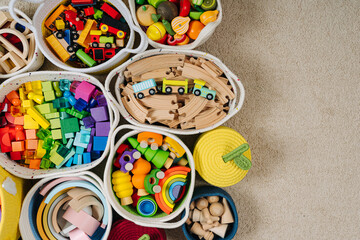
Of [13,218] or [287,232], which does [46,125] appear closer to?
[13,218]

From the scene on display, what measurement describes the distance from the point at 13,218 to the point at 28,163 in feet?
0.68

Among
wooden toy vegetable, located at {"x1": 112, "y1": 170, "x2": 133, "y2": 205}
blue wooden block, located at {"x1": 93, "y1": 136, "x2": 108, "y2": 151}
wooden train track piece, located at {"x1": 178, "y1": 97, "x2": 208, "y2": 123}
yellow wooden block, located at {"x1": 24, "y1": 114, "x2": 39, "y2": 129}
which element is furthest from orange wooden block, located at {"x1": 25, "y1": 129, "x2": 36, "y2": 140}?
wooden train track piece, located at {"x1": 178, "y1": 97, "x2": 208, "y2": 123}

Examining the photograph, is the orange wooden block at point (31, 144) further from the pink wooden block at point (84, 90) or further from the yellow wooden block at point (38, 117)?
the pink wooden block at point (84, 90)

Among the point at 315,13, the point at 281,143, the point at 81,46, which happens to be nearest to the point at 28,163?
the point at 81,46

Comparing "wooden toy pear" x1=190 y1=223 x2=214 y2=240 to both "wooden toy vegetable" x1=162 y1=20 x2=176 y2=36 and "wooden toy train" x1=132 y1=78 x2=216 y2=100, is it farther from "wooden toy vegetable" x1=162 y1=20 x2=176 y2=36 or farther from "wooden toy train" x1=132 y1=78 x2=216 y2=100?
"wooden toy vegetable" x1=162 y1=20 x2=176 y2=36

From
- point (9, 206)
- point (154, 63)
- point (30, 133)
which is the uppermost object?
point (154, 63)

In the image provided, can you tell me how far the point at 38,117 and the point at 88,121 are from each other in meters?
0.18

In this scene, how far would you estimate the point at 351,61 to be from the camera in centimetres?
121

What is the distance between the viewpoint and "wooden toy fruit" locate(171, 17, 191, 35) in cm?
97

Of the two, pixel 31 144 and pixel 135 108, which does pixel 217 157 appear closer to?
pixel 135 108

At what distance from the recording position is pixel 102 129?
1.00 meters

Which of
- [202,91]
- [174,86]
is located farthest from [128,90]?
[202,91]

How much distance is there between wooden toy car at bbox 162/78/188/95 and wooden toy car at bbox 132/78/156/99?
41 mm

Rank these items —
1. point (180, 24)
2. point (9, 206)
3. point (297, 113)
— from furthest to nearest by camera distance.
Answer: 1. point (297, 113)
2. point (180, 24)
3. point (9, 206)
